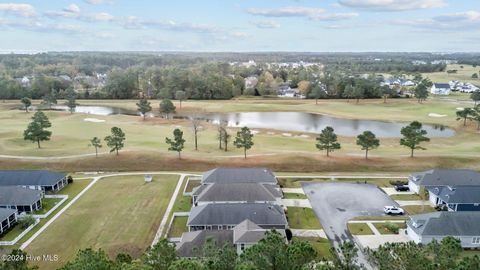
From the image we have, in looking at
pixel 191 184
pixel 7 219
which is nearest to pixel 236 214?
pixel 191 184

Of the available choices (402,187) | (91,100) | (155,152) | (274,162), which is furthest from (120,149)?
(91,100)

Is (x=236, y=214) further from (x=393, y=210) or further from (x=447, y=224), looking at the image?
(x=447, y=224)

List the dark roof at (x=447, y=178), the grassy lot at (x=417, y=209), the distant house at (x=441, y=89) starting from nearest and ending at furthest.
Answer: the grassy lot at (x=417, y=209)
the dark roof at (x=447, y=178)
the distant house at (x=441, y=89)

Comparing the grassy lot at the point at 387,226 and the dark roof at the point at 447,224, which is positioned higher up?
the dark roof at the point at 447,224

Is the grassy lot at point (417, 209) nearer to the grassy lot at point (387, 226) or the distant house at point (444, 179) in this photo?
the distant house at point (444, 179)

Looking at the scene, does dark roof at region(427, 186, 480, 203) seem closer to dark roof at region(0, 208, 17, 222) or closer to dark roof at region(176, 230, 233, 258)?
dark roof at region(176, 230, 233, 258)

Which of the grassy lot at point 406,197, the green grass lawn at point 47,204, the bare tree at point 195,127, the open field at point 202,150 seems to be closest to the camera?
the green grass lawn at point 47,204

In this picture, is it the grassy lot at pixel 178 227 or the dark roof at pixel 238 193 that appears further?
the dark roof at pixel 238 193

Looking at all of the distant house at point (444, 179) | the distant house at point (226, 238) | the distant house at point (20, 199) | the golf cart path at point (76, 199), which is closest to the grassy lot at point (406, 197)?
the distant house at point (444, 179)

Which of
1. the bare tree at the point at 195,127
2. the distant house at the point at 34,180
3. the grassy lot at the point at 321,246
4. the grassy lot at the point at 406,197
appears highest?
the bare tree at the point at 195,127
